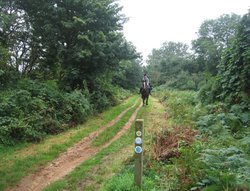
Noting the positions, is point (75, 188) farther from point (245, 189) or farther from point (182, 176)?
point (245, 189)

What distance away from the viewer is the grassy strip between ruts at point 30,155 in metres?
6.62

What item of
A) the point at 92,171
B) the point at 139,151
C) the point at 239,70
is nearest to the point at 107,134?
the point at 92,171

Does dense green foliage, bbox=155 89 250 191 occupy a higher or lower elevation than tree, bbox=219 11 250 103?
lower

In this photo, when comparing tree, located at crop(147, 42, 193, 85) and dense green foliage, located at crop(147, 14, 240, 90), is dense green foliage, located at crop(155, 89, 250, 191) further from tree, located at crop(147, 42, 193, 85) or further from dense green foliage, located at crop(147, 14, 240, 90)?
tree, located at crop(147, 42, 193, 85)

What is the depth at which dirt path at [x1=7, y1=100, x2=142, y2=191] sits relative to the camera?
20.3ft

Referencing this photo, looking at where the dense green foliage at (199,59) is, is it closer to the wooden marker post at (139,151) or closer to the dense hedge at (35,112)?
the dense hedge at (35,112)

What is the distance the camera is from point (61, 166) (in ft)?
24.5

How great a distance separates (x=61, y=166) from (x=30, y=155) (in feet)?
4.23

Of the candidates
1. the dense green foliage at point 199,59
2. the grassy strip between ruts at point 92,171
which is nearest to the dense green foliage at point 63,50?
the grassy strip between ruts at point 92,171

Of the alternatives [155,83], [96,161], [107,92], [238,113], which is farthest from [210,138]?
[155,83]

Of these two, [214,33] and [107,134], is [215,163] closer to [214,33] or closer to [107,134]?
[107,134]

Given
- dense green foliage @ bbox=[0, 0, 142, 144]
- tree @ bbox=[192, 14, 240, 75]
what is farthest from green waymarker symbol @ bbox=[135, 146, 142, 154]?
tree @ bbox=[192, 14, 240, 75]

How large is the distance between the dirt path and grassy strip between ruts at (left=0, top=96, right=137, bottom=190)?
219mm

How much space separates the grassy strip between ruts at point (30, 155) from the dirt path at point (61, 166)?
0.22 metres
